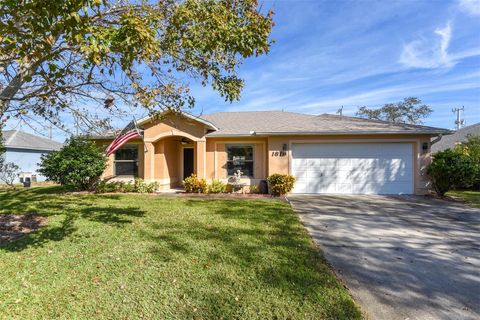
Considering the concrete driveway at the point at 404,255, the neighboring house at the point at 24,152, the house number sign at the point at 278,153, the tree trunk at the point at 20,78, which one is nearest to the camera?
the concrete driveway at the point at 404,255

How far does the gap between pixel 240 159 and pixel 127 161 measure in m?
6.57

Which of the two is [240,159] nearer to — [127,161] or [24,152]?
[127,161]

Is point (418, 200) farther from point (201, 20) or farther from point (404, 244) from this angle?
point (201, 20)

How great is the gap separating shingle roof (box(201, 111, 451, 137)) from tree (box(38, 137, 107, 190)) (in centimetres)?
588

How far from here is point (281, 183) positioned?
12.8 meters

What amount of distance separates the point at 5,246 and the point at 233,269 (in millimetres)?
4542

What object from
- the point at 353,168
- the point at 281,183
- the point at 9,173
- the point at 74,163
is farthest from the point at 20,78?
the point at 9,173

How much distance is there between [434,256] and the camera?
5.21 meters

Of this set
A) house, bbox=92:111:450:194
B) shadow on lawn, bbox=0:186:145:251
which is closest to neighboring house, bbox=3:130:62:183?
house, bbox=92:111:450:194

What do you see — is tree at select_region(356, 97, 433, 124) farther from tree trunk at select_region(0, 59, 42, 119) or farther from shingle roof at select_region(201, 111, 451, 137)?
tree trunk at select_region(0, 59, 42, 119)

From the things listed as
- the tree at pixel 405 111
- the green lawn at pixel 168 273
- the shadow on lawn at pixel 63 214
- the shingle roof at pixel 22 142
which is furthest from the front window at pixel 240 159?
the tree at pixel 405 111

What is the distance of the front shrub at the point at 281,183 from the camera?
12.8 m

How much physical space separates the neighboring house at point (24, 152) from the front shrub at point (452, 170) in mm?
27636

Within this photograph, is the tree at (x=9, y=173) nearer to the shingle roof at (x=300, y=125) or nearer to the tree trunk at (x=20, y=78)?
the shingle roof at (x=300, y=125)
